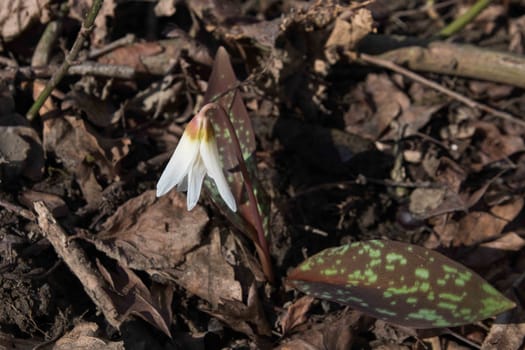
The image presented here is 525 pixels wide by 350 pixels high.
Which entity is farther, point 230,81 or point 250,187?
point 230,81

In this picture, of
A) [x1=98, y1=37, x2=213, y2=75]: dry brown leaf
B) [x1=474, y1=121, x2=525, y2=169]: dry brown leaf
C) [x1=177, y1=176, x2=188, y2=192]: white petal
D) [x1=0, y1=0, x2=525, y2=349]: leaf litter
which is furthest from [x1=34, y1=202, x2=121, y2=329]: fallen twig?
[x1=474, y1=121, x2=525, y2=169]: dry brown leaf

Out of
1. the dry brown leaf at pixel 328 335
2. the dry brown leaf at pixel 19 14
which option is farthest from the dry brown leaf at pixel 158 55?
the dry brown leaf at pixel 328 335

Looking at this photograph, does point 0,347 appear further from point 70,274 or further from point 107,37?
point 107,37

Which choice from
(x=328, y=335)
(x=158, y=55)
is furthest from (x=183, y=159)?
(x=158, y=55)

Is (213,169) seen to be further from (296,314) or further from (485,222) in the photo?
(485,222)

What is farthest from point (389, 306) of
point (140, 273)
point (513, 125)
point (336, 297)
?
point (513, 125)

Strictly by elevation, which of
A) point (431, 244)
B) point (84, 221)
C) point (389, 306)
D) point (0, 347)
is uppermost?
point (84, 221)
